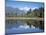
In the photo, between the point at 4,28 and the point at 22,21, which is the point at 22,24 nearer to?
the point at 22,21

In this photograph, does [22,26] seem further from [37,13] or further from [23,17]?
[37,13]

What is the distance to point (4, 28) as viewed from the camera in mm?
1277

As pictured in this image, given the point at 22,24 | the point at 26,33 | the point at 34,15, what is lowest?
the point at 26,33

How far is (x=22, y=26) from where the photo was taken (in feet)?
4.34

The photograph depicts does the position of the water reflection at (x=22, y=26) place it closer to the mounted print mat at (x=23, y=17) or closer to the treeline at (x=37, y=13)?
the mounted print mat at (x=23, y=17)

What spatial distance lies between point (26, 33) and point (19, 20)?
0.22 metres

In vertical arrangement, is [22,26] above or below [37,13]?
below

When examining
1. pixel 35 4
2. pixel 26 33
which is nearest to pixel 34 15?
pixel 35 4

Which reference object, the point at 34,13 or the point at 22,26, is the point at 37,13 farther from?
the point at 22,26

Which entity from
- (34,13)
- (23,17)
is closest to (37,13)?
(34,13)

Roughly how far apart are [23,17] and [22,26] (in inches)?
5.3

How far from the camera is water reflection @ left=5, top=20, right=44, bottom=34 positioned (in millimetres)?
1298
